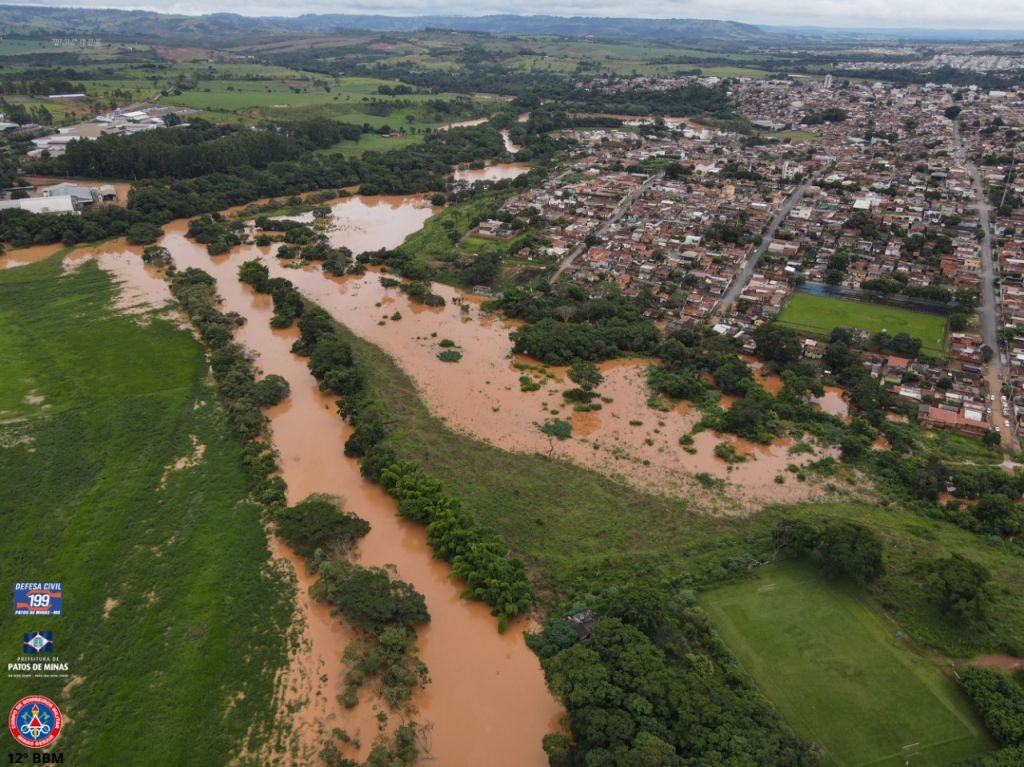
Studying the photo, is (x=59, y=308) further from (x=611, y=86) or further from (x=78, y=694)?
(x=611, y=86)

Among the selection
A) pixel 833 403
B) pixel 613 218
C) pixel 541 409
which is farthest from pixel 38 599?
pixel 613 218

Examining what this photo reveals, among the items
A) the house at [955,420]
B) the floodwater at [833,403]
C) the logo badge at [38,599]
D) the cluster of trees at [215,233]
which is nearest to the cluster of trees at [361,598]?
the logo badge at [38,599]

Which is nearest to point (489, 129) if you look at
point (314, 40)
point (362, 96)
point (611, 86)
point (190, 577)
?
point (362, 96)

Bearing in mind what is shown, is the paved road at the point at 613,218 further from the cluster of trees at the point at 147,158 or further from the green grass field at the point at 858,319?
the cluster of trees at the point at 147,158

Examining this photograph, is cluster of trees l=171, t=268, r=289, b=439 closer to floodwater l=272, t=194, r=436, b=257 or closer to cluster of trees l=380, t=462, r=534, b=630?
cluster of trees l=380, t=462, r=534, b=630

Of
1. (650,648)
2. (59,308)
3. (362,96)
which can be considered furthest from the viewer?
(362,96)

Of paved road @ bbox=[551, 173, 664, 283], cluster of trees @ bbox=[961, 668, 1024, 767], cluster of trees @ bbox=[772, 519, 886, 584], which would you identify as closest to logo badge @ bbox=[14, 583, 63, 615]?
cluster of trees @ bbox=[772, 519, 886, 584]
